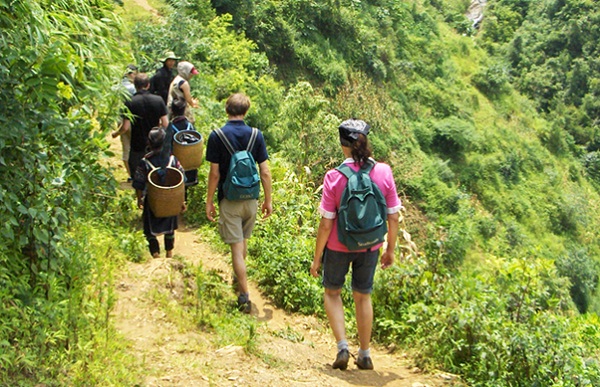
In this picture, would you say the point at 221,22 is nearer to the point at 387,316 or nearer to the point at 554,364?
the point at 387,316

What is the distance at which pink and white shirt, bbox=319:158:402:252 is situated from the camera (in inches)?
174

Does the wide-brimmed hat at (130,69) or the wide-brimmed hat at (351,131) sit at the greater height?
the wide-brimmed hat at (130,69)

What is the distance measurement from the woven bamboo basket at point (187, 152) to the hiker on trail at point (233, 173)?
182 centimetres

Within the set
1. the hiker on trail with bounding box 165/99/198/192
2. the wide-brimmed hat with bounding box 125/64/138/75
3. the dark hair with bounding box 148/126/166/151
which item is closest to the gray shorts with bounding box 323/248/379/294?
the dark hair with bounding box 148/126/166/151

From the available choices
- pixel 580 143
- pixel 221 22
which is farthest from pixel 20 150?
pixel 580 143

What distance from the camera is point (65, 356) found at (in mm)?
3727

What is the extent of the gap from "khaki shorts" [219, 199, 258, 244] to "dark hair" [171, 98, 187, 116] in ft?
8.03

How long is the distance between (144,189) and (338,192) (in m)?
2.06

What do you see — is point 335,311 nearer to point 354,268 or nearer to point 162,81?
point 354,268

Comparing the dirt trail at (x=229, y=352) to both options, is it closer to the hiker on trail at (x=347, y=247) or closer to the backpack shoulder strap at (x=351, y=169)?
the hiker on trail at (x=347, y=247)

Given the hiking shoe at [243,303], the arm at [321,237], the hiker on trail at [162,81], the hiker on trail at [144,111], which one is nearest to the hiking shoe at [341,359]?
the arm at [321,237]

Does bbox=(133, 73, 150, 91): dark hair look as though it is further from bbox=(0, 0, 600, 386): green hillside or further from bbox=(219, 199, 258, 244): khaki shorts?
bbox=(219, 199, 258, 244): khaki shorts

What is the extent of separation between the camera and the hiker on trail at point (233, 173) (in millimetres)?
5156

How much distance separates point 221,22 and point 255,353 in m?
10.1
